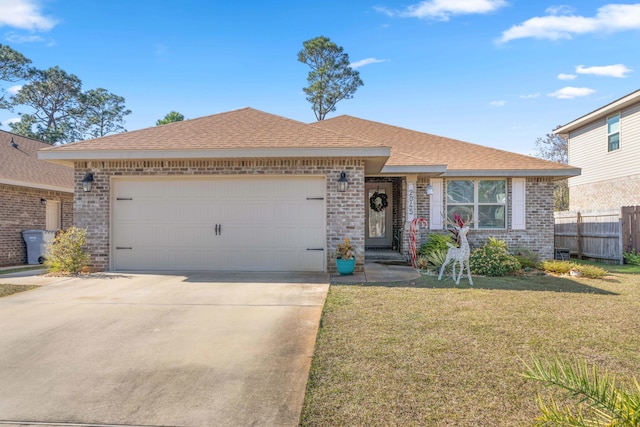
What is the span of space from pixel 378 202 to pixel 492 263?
5174 millimetres

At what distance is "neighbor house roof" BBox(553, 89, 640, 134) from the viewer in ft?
45.5

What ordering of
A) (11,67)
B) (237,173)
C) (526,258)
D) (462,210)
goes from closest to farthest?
(237,173) → (526,258) → (462,210) → (11,67)

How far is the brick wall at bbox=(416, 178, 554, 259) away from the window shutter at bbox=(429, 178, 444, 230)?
5.9 inches

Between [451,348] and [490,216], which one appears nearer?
[451,348]

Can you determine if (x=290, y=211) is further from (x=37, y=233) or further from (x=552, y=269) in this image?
(x=37, y=233)

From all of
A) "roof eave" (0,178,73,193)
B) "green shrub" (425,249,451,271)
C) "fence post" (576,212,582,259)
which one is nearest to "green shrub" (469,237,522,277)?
"green shrub" (425,249,451,271)

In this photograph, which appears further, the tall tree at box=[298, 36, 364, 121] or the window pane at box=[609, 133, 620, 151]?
the tall tree at box=[298, 36, 364, 121]

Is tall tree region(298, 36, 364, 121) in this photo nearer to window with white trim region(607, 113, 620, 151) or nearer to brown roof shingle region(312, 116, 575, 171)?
brown roof shingle region(312, 116, 575, 171)

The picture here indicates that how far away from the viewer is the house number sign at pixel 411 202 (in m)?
11.5

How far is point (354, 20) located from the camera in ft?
42.1

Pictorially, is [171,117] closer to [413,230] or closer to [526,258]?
[413,230]

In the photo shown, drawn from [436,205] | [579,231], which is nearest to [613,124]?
[579,231]

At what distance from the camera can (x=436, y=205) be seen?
11.8 metres

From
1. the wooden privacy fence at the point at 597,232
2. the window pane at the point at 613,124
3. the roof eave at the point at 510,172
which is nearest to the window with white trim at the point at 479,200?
the roof eave at the point at 510,172
